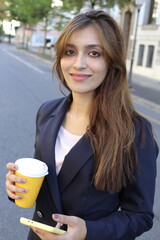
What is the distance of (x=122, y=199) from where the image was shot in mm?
1462

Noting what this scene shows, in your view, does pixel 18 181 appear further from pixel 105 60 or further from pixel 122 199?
pixel 105 60

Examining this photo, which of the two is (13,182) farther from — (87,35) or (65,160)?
(87,35)

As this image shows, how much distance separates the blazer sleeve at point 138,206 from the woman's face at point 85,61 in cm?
28

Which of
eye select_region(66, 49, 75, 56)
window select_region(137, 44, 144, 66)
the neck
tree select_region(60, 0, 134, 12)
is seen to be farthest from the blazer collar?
window select_region(137, 44, 144, 66)

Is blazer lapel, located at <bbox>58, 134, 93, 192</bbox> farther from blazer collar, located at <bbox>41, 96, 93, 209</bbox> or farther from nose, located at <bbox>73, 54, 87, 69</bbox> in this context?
nose, located at <bbox>73, 54, 87, 69</bbox>

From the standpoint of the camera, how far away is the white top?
148 cm

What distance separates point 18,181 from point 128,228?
0.49m

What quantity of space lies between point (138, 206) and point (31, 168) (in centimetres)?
47

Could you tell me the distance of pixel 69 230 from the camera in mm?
1215

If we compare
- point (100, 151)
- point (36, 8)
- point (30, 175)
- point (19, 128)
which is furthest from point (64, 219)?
point (36, 8)

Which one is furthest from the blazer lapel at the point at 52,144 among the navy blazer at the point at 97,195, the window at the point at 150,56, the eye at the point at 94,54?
the window at the point at 150,56

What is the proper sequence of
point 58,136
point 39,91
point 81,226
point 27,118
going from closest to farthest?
1. point 81,226
2. point 58,136
3. point 27,118
4. point 39,91

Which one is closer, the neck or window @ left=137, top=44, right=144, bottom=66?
the neck

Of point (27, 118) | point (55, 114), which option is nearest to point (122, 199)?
point (55, 114)
